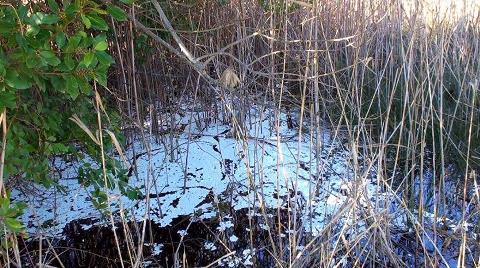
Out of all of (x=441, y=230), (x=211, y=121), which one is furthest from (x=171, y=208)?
(x=441, y=230)

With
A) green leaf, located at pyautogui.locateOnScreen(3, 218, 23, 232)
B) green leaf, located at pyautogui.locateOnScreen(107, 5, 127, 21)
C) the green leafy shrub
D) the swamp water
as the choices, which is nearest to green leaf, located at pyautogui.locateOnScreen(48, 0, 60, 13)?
the green leafy shrub

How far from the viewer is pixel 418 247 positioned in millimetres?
1623

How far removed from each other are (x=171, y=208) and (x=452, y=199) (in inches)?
38.6

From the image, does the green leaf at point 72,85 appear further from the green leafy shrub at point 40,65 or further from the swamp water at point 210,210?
the swamp water at point 210,210

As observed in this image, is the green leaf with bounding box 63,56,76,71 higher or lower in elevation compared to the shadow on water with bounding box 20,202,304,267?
higher

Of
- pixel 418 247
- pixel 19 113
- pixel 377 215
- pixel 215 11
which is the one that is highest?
pixel 215 11

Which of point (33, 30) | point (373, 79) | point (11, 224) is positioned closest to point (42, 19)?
point (33, 30)

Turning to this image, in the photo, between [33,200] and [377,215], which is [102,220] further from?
[377,215]

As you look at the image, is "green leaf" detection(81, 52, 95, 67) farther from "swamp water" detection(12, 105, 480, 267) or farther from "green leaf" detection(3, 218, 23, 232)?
"swamp water" detection(12, 105, 480, 267)

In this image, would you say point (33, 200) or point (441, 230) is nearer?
point (441, 230)

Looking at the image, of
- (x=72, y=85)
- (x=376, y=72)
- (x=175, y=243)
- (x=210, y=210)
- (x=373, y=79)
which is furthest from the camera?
(x=373, y=79)

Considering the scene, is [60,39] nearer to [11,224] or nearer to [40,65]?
[40,65]

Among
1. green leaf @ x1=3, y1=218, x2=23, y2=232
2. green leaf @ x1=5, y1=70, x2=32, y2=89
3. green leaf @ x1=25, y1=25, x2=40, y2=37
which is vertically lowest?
green leaf @ x1=3, y1=218, x2=23, y2=232

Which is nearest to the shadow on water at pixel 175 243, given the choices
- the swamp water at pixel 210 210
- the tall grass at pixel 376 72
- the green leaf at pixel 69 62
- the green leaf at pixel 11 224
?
the swamp water at pixel 210 210
